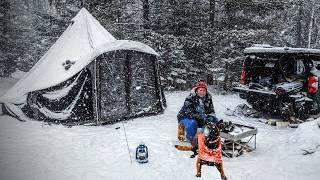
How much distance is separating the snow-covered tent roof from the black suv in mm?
3402

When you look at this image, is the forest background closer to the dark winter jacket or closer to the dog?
the dark winter jacket

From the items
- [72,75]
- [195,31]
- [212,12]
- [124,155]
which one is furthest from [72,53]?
[212,12]

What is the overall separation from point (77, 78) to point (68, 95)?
0.59 metres

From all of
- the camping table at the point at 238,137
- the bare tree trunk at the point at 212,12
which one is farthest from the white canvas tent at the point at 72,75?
the bare tree trunk at the point at 212,12

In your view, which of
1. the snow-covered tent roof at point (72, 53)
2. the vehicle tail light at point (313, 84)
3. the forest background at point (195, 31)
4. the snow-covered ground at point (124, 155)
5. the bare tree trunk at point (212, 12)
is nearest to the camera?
the snow-covered ground at point (124, 155)

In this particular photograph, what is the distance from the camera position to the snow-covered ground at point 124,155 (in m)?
6.51

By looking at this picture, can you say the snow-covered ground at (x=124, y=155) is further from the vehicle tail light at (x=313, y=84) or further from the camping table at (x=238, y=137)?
the vehicle tail light at (x=313, y=84)

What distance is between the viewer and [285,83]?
10.4 metres

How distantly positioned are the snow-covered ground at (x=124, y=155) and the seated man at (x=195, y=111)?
491 millimetres

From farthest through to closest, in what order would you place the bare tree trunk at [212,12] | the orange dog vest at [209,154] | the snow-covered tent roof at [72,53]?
the bare tree trunk at [212,12] < the snow-covered tent roof at [72,53] < the orange dog vest at [209,154]

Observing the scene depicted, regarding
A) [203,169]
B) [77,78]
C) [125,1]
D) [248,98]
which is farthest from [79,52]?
[125,1]

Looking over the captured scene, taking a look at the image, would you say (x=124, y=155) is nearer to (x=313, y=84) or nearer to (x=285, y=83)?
(x=285, y=83)

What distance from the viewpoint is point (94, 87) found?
10.1 meters

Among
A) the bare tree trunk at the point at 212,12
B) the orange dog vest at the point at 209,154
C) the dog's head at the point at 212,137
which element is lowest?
the orange dog vest at the point at 209,154
